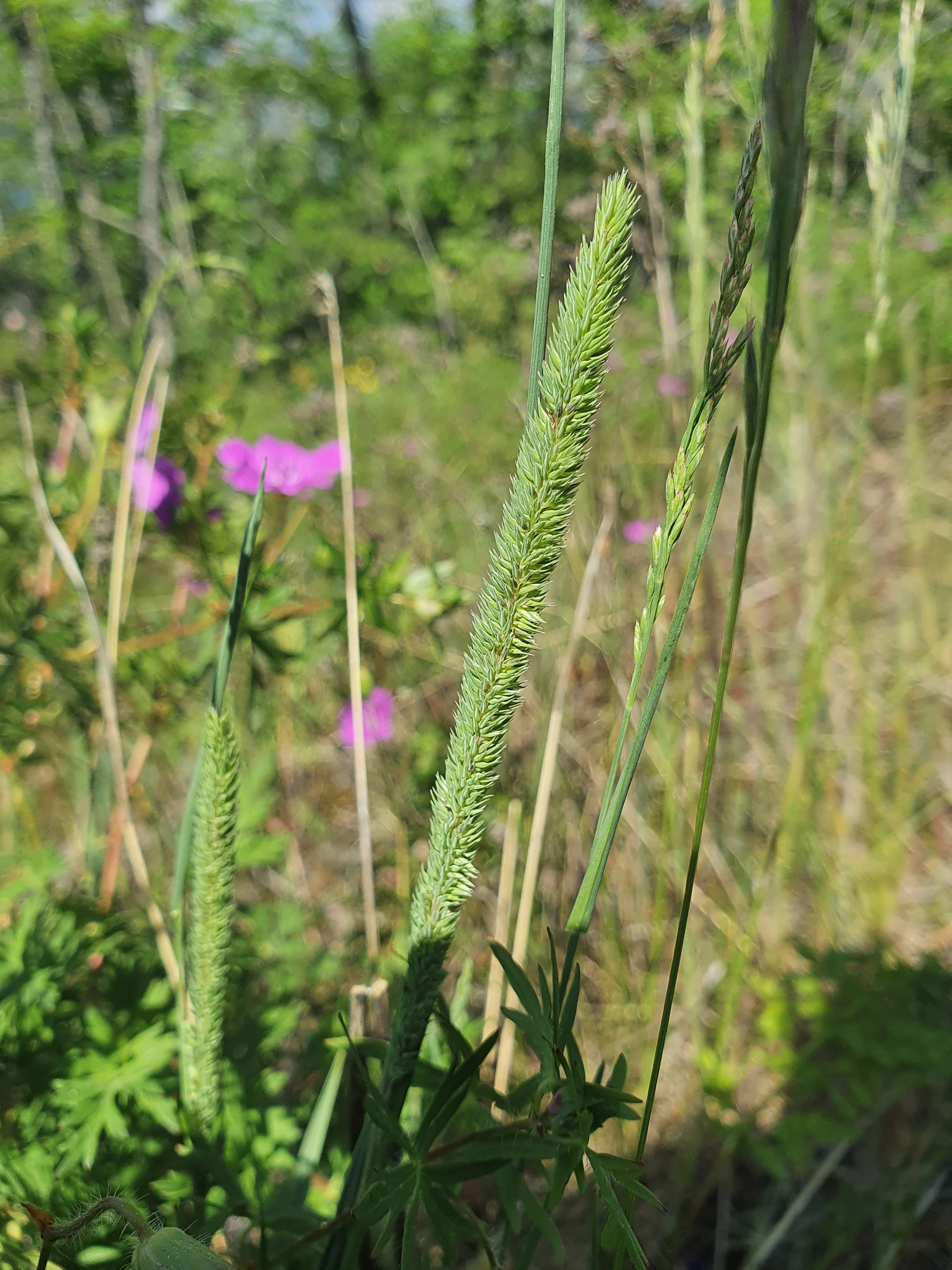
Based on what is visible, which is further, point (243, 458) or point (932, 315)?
point (932, 315)

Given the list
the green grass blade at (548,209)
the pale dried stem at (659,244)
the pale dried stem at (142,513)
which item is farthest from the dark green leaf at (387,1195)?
the pale dried stem at (659,244)

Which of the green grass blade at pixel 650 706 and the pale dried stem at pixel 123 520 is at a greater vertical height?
the pale dried stem at pixel 123 520

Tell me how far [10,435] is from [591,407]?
133 inches

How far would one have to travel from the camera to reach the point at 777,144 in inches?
8.8

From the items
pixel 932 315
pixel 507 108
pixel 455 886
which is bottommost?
pixel 455 886

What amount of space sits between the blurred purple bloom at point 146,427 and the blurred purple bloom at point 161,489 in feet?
0.06

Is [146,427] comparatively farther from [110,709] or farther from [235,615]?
[235,615]

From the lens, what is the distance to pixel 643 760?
A: 1175 mm

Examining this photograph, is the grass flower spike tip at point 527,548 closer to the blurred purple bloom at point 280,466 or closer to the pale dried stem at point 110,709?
the pale dried stem at point 110,709

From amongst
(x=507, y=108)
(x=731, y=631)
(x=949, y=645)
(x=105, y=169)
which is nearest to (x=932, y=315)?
(x=949, y=645)

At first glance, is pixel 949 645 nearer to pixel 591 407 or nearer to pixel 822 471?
pixel 822 471

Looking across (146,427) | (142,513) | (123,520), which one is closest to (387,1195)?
(123,520)

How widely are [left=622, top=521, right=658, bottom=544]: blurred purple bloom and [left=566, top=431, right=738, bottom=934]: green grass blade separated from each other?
886 millimetres

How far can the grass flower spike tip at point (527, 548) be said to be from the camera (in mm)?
223
